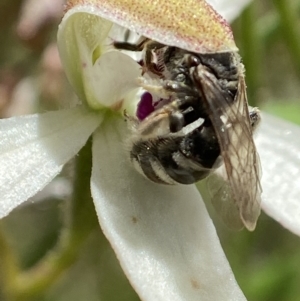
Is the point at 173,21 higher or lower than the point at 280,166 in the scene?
higher

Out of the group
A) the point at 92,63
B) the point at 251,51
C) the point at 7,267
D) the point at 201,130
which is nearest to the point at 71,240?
the point at 7,267

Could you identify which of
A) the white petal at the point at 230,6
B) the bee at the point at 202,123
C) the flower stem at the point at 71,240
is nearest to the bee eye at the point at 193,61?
the bee at the point at 202,123

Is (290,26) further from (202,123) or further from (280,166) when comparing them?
(202,123)

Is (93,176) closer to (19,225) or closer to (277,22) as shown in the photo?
(277,22)

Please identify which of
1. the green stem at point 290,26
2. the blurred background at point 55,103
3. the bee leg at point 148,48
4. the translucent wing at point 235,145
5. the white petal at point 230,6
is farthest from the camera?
the green stem at point 290,26

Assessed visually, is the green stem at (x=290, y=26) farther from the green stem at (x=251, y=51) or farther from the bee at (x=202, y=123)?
the bee at (x=202, y=123)

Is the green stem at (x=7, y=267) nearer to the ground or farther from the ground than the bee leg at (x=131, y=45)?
nearer to the ground
